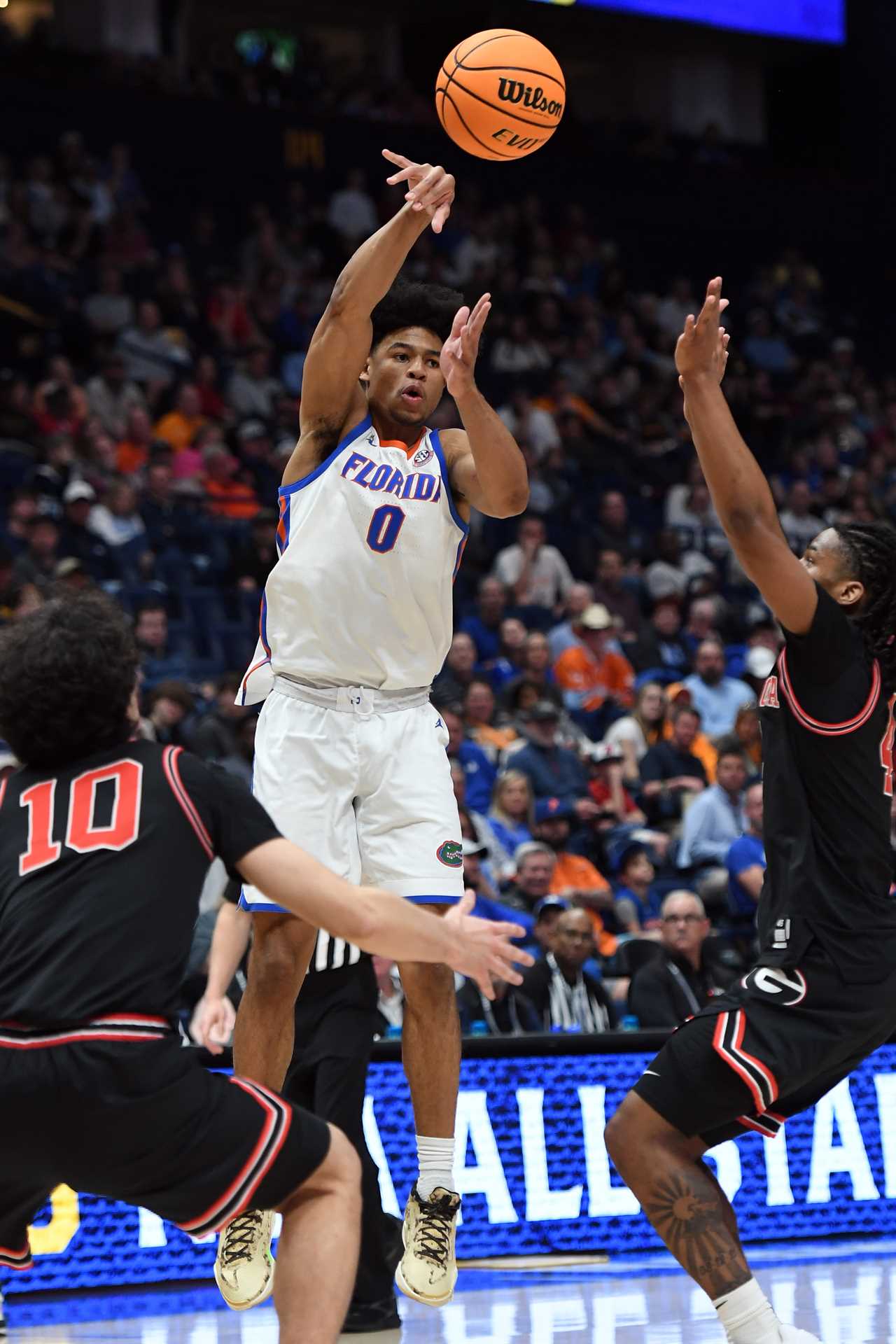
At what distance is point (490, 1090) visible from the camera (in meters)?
8.30

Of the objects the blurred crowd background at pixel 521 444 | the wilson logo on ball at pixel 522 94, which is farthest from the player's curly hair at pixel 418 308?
the blurred crowd background at pixel 521 444

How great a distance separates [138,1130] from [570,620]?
11861mm

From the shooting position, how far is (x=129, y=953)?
4.06m

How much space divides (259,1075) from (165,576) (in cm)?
896

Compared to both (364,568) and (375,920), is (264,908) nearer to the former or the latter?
(364,568)

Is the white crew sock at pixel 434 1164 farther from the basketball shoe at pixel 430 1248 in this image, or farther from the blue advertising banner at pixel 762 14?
the blue advertising banner at pixel 762 14

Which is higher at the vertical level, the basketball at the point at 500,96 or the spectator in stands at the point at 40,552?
the basketball at the point at 500,96

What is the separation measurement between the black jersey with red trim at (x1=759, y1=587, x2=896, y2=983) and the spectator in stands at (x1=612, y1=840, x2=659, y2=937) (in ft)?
20.4

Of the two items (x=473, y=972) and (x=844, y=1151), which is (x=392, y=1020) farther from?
(x=473, y=972)

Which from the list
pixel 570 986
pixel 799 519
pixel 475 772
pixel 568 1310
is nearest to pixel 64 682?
pixel 568 1310

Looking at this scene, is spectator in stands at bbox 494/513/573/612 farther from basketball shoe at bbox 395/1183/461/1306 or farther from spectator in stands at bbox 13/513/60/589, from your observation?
basketball shoe at bbox 395/1183/461/1306

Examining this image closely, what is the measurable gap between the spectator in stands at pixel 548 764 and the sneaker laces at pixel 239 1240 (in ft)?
23.8

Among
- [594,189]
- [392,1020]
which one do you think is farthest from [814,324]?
[392,1020]

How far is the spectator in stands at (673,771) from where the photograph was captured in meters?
13.3
